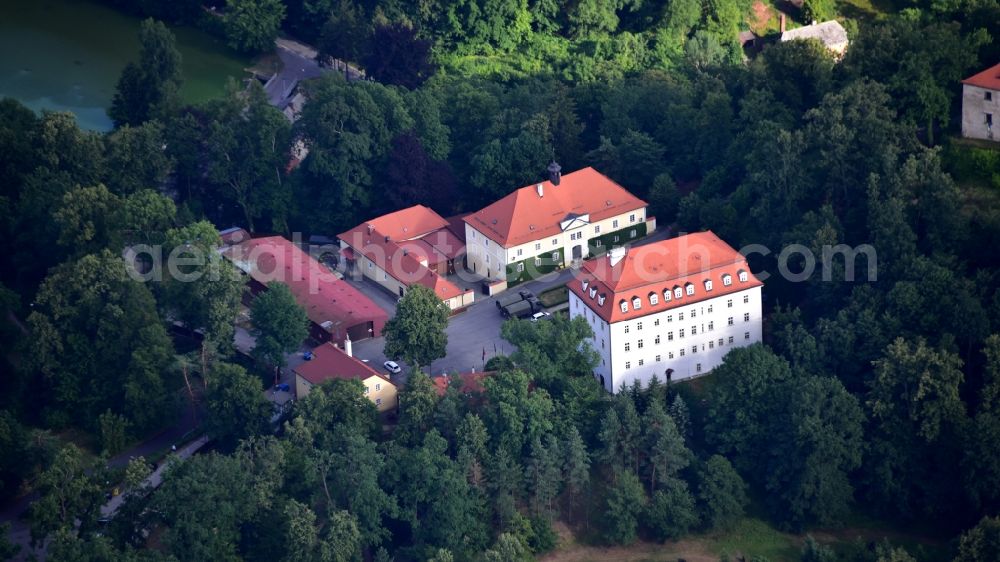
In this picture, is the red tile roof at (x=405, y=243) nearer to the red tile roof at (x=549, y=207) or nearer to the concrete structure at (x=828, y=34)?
the red tile roof at (x=549, y=207)

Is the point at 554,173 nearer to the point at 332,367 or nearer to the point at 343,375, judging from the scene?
the point at 332,367

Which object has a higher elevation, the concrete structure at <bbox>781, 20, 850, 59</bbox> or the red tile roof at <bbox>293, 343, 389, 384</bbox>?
the concrete structure at <bbox>781, 20, 850, 59</bbox>

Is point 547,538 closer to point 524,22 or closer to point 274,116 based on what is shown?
point 274,116

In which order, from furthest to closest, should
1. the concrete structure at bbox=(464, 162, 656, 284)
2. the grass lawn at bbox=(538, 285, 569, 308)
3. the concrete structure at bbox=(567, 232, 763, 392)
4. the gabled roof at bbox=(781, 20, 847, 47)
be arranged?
the gabled roof at bbox=(781, 20, 847, 47), the concrete structure at bbox=(464, 162, 656, 284), the grass lawn at bbox=(538, 285, 569, 308), the concrete structure at bbox=(567, 232, 763, 392)

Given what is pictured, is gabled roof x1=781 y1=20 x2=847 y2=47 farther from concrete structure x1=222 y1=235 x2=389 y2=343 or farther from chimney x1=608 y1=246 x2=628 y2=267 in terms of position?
concrete structure x1=222 y1=235 x2=389 y2=343

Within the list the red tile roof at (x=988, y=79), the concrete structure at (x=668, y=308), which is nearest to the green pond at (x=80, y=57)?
the concrete structure at (x=668, y=308)

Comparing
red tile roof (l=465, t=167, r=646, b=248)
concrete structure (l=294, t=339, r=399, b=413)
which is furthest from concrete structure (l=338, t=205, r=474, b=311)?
concrete structure (l=294, t=339, r=399, b=413)
